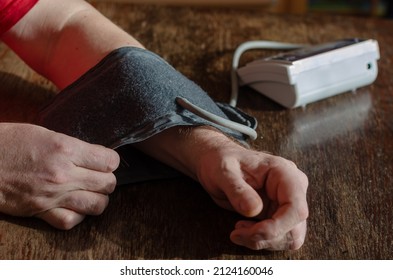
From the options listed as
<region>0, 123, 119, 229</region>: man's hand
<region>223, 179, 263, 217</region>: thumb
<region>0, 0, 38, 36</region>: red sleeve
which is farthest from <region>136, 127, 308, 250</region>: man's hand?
<region>0, 0, 38, 36</region>: red sleeve

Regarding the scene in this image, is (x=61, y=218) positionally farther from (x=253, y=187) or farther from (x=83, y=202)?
(x=253, y=187)

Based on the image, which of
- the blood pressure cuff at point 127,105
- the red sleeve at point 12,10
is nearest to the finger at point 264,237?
the blood pressure cuff at point 127,105

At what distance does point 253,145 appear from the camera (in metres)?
0.74

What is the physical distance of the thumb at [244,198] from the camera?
0.56 m

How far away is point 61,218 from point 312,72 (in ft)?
1.32

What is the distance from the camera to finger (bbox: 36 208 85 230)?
0.60 meters

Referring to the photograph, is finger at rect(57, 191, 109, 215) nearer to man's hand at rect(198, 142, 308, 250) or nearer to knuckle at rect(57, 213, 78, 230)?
knuckle at rect(57, 213, 78, 230)

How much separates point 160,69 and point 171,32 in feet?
1.05

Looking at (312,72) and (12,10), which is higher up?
(12,10)

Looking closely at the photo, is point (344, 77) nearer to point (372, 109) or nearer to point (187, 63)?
point (372, 109)

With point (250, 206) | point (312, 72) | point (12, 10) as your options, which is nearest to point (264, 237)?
point (250, 206)

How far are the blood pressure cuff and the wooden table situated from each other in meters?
0.06

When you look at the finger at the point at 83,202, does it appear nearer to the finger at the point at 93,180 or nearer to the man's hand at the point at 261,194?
the finger at the point at 93,180

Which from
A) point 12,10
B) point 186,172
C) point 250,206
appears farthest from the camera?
point 12,10
